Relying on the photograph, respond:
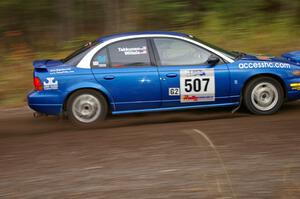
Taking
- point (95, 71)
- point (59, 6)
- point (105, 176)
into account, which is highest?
point (59, 6)

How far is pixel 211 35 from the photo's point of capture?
48.2 feet

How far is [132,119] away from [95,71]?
104cm

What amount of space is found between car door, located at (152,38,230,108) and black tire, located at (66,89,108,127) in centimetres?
101

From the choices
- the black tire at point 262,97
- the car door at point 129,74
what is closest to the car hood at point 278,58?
the black tire at point 262,97

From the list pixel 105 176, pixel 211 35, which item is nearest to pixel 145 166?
pixel 105 176

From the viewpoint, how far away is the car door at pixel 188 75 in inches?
332

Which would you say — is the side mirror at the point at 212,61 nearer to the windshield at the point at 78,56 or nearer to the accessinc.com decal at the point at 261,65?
the accessinc.com decal at the point at 261,65

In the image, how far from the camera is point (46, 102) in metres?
8.43

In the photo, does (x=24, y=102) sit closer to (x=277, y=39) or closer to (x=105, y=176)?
(x=105, y=176)

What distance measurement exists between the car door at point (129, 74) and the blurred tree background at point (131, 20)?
241 inches

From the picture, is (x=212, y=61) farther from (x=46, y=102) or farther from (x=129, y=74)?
(x=46, y=102)

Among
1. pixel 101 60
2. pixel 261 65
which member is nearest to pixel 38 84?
pixel 101 60

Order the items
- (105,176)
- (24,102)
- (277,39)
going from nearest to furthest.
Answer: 1. (105,176)
2. (24,102)
3. (277,39)

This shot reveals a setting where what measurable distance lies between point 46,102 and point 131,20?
294 inches
